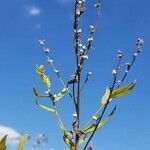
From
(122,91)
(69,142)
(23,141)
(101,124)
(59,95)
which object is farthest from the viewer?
(59,95)

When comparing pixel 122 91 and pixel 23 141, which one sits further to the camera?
pixel 122 91


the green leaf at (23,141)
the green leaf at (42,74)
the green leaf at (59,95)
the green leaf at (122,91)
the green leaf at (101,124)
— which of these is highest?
the green leaf at (42,74)

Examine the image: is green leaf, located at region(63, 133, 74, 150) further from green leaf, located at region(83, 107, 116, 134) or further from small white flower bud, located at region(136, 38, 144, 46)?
small white flower bud, located at region(136, 38, 144, 46)

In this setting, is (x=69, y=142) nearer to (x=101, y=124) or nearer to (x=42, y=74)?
(x=101, y=124)

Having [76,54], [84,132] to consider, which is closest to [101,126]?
[84,132]

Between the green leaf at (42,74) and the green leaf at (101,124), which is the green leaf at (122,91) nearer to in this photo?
the green leaf at (101,124)

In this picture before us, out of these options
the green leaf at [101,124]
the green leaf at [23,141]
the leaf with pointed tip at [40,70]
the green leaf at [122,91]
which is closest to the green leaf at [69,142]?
the green leaf at [101,124]

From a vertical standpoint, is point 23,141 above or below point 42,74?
below

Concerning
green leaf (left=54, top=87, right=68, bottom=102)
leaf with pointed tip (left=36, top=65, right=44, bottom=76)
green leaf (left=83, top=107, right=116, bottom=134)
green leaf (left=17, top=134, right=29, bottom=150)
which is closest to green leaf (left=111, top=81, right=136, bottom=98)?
green leaf (left=83, top=107, right=116, bottom=134)

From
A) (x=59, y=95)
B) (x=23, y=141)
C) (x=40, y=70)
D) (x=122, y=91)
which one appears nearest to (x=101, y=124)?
(x=122, y=91)

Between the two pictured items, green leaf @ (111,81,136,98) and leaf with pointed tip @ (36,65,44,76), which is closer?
green leaf @ (111,81,136,98)

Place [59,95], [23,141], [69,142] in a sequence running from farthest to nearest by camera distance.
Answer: [59,95], [69,142], [23,141]

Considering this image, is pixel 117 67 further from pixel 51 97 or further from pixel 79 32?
pixel 51 97
